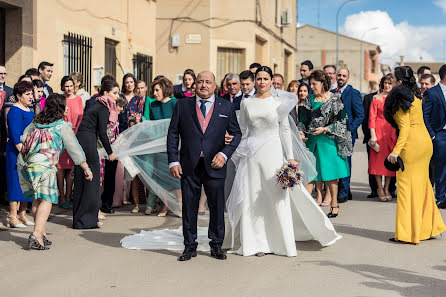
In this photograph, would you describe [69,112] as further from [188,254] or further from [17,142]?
[188,254]

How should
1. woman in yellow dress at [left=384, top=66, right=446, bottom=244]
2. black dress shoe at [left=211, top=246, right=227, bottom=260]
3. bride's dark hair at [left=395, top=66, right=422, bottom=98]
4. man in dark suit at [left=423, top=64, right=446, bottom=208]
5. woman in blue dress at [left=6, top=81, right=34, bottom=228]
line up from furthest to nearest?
man in dark suit at [left=423, top=64, right=446, bottom=208], woman in blue dress at [left=6, top=81, right=34, bottom=228], bride's dark hair at [left=395, top=66, right=422, bottom=98], woman in yellow dress at [left=384, top=66, right=446, bottom=244], black dress shoe at [left=211, top=246, right=227, bottom=260]

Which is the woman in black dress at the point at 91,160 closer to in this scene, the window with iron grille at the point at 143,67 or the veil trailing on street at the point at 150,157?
the veil trailing on street at the point at 150,157

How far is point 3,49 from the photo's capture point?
12812 mm

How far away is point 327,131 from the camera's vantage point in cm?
1009

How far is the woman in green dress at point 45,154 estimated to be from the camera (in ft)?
24.3

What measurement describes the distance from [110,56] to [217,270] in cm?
1133

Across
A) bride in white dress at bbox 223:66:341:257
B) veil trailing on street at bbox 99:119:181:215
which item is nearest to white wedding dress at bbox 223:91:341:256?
bride in white dress at bbox 223:66:341:257

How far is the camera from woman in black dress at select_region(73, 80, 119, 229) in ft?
29.0

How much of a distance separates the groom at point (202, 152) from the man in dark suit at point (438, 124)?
4949mm

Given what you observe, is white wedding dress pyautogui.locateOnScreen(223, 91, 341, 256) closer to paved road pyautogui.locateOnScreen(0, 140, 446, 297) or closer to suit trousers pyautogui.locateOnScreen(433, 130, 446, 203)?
paved road pyautogui.locateOnScreen(0, 140, 446, 297)

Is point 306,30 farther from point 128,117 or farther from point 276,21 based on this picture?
point 128,117

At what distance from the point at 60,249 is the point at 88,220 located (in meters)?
1.43

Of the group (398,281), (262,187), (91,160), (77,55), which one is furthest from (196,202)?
(77,55)

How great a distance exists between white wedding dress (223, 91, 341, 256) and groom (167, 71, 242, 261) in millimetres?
336
